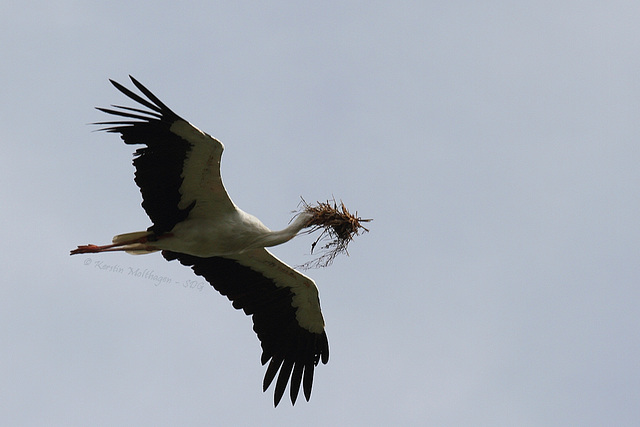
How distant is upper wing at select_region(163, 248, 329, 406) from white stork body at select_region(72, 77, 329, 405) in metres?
0.01

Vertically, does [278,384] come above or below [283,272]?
below

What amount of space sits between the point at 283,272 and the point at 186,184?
212 centimetres

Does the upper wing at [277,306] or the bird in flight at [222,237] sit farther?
the upper wing at [277,306]

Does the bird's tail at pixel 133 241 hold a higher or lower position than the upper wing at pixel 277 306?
lower

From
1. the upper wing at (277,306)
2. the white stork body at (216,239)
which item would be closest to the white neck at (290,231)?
the white stork body at (216,239)

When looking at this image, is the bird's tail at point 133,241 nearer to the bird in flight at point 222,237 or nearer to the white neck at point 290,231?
the bird in flight at point 222,237

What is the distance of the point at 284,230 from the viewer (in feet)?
41.8

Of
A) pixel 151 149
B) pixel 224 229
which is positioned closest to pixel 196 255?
pixel 224 229

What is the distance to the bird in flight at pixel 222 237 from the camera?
40.1ft

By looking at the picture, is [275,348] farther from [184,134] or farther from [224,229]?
[184,134]

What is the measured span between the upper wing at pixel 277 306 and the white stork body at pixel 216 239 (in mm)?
14

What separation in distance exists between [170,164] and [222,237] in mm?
1151

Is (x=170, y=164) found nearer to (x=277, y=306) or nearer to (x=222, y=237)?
(x=222, y=237)

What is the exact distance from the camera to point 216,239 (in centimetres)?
1291
